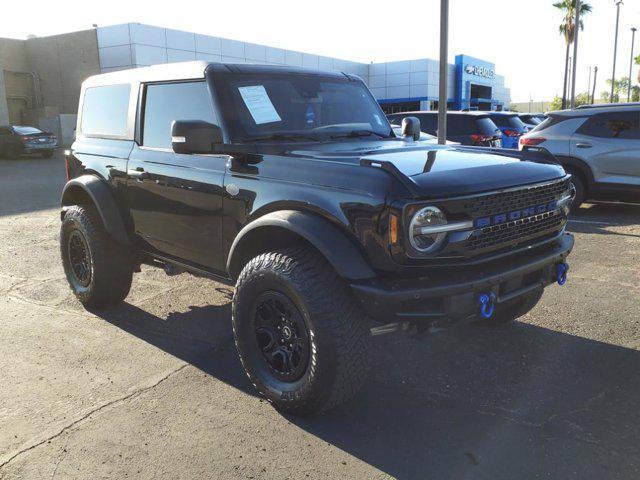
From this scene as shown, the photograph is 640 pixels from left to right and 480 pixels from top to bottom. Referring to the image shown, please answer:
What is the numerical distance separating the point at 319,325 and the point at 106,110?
10.2ft

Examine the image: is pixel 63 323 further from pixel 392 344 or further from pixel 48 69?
pixel 48 69

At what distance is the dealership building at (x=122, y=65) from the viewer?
29.4 metres

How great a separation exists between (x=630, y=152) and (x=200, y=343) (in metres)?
7.34

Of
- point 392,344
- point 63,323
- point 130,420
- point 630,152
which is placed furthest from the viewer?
point 630,152

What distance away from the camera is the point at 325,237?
289cm

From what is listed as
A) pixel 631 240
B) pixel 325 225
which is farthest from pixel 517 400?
pixel 631 240

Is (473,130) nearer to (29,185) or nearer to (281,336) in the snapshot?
(281,336)

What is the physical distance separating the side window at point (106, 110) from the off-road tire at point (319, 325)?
2.16 metres

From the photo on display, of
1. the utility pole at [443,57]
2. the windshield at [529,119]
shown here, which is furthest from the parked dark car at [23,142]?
the utility pole at [443,57]

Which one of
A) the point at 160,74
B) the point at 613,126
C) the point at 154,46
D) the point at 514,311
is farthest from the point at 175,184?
the point at 154,46

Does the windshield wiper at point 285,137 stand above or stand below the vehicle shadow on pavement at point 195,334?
above

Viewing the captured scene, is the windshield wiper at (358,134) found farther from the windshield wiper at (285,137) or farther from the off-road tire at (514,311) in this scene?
the off-road tire at (514,311)

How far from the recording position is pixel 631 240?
24.0 feet

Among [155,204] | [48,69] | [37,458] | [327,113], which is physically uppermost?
[48,69]
